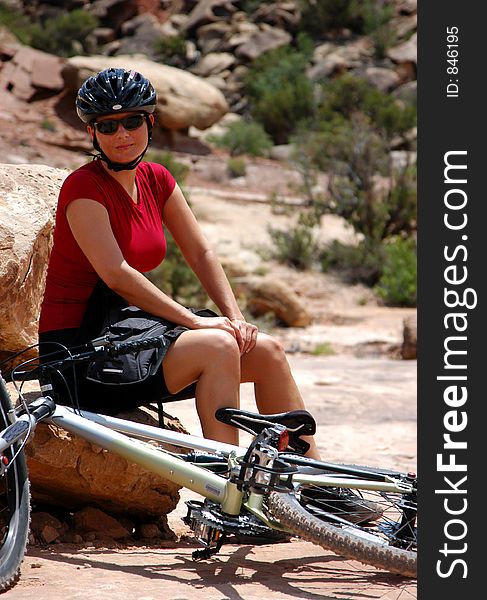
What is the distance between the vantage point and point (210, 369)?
3.14m

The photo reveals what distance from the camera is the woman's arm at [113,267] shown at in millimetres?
3191

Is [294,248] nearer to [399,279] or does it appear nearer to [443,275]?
[399,279]

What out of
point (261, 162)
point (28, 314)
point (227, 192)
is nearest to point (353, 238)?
point (227, 192)

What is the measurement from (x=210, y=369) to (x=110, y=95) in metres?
0.95

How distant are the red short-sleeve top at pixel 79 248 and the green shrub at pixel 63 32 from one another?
2969cm

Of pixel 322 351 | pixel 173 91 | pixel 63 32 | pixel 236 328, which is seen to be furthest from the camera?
pixel 63 32

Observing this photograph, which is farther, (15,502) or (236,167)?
(236,167)

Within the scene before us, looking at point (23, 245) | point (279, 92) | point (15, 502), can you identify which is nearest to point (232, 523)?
point (15, 502)

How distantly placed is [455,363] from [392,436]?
3.80 meters

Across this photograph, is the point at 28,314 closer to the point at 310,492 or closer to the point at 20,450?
the point at 20,450

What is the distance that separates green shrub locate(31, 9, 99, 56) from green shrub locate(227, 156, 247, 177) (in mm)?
12146

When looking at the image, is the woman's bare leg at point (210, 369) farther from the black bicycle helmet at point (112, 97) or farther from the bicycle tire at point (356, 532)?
the black bicycle helmet at point (112, 97)

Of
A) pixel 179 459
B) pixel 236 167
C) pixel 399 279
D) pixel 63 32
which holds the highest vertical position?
pixel 63 32

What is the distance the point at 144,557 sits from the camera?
316 centimetres
